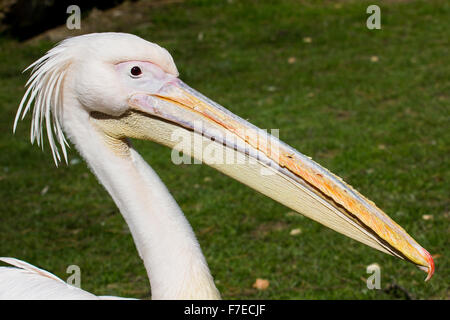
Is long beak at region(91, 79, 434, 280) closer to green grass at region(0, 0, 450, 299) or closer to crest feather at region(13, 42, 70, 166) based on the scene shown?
crest feather at region(13, 42, 70, 166)

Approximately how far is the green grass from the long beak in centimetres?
191

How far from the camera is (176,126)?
2.65 metres

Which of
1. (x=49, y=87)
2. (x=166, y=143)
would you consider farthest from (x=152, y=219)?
(x=49, y=87)

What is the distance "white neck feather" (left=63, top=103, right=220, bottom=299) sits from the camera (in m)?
2.56

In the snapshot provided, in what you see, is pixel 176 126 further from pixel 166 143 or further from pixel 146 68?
pixel 146 68

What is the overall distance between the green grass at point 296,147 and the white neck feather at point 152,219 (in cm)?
186

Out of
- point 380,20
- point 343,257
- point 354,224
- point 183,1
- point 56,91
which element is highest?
point 183,1

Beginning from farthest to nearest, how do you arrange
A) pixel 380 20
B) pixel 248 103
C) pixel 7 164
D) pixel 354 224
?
pixel 380 20
pixel 248 103
pixel 7 164
pixel 354 224

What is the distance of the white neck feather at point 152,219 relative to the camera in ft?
8.39

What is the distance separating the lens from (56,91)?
271 cm

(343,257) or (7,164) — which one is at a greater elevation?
(7,164)
